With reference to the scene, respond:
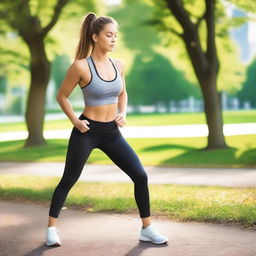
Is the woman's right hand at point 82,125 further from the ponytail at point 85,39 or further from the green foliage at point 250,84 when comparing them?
the green foliage at point 250,84

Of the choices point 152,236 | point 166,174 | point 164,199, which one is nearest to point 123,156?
point 152,236

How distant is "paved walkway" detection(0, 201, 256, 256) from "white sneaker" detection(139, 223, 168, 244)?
6 centimetres

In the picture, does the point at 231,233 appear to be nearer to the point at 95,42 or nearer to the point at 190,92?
the point at 95,42

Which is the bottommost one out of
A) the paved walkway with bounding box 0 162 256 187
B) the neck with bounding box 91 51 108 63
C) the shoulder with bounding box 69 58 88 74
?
the paved walkway with bounding box 0 162 256 187

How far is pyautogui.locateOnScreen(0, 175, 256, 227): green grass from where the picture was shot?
6750 millimetres

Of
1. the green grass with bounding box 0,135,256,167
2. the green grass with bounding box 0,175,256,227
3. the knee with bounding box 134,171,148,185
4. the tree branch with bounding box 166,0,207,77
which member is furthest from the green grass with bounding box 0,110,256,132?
the knee with bounding box 134,171,148,185

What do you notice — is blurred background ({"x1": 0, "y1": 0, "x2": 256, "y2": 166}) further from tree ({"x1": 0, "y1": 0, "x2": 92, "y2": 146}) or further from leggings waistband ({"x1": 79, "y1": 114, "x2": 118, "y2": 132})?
leggings waistband ({"x1": 79, "y1": 114, "x2": 118, "y2": 132})

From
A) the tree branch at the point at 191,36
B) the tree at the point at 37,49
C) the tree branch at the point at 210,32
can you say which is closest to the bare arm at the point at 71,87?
the tree branch at the point at 191,36

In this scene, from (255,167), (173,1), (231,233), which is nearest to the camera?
(231,233)

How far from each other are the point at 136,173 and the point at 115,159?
23cm

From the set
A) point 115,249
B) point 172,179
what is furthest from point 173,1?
point 115,249

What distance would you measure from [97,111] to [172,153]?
494 inches

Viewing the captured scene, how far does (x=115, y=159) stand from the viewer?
5305 millimetres

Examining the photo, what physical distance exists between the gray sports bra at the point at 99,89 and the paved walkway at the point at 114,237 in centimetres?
130
